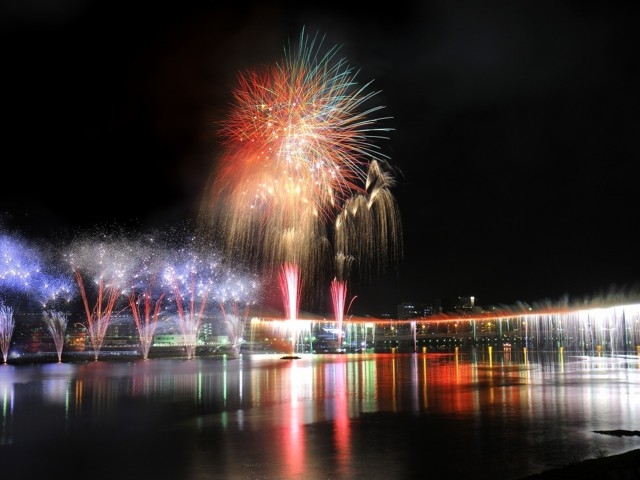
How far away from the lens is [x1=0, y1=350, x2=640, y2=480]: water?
29.8 feet

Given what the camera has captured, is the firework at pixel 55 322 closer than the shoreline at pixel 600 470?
No

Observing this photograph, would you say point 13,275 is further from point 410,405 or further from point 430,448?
point 430,448

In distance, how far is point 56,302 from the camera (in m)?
69.8

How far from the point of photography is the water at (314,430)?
9.07m

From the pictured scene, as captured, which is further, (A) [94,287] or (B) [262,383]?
(A) [94,287]

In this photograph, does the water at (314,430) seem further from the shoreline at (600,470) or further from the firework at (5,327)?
the firework at (5,327)

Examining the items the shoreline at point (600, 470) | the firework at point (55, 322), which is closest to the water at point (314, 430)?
the shoreline at point (600, 470)

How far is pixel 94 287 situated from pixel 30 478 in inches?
2593

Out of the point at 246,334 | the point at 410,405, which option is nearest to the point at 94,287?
the point at 246,334

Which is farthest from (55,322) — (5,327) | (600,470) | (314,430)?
(600,470)

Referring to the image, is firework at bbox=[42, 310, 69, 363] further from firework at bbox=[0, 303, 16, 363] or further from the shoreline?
the shoreline

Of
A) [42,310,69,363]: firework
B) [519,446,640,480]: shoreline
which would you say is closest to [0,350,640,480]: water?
[519,446,640,480]: shoreline

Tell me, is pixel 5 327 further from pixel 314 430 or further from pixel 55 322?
pixel 314 430

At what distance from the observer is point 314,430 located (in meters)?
12.2
